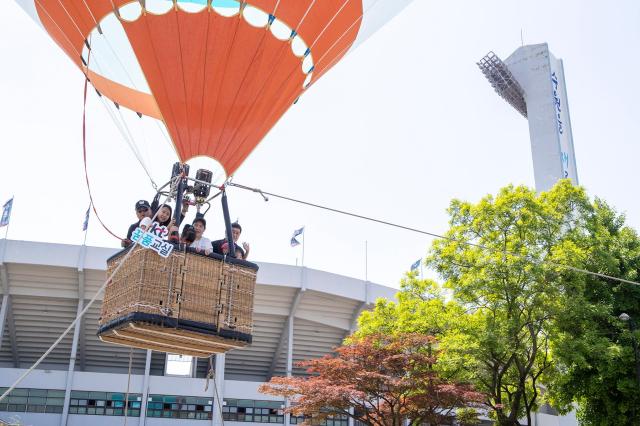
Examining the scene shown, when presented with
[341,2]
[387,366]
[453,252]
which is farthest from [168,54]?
[453,252]

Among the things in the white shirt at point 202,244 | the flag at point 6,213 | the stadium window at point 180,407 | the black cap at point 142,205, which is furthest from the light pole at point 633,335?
the flag at point 6,213

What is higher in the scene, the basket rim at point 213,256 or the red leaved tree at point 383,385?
the basket rim at point 213,256

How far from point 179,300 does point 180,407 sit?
2335 cm

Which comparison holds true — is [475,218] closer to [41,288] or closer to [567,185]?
[567,185]

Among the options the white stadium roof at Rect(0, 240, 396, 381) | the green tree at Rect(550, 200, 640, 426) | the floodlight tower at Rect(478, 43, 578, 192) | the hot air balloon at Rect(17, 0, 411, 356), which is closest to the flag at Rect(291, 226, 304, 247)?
the white stadium roof at Rect(0, 240, 396, 381)

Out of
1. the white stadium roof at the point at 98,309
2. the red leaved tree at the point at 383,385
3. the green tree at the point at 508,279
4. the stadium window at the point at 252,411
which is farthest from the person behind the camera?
the stadium window at the point at 252,411

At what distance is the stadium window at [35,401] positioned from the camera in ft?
88.0

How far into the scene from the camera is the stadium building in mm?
26641

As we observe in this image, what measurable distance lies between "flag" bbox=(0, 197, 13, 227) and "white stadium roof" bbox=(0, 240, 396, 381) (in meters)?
1.34

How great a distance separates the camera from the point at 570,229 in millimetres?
18188

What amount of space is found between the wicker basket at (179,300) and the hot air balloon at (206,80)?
0.04 ft

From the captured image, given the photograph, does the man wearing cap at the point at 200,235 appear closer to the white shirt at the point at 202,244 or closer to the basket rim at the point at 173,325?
the white shirt at the point at 202,244

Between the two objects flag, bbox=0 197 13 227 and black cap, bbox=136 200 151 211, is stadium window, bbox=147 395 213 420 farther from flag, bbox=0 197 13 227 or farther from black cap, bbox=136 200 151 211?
black cap, bbox=136 200 151 211

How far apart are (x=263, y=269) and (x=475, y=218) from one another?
1282cm
